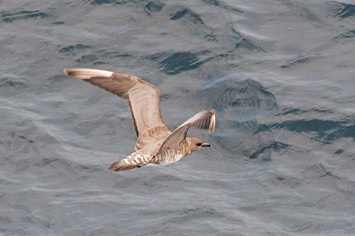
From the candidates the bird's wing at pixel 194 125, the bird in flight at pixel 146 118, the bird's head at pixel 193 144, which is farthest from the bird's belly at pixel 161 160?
the bird's head at pixel 193 144

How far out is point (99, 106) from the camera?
2175cm

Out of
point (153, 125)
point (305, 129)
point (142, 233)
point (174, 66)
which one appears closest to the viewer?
point (153, 125)

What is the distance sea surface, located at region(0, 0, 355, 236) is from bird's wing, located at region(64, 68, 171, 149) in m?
2.91

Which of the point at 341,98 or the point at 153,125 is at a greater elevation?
the point at 153,125

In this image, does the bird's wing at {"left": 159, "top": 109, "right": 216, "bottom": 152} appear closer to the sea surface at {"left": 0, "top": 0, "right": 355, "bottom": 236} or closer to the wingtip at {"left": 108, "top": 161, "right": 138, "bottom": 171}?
the wingtip at {"left": 108, "top": 161, "right": 138, "bottom": 171}

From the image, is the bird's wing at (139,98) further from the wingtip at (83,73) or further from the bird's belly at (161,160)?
the bird's belly at (161,160)

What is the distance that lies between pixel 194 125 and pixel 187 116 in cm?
611

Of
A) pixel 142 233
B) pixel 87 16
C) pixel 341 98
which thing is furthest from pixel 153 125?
pixel 87 16

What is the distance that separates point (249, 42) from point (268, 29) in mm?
659

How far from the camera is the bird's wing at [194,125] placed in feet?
49.8

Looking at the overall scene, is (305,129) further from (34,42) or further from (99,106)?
(34,42)

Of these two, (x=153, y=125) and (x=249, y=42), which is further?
(x=249, y=42)

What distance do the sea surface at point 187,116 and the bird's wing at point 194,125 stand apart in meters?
3.44

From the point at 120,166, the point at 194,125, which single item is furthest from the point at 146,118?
the point at 194,125
